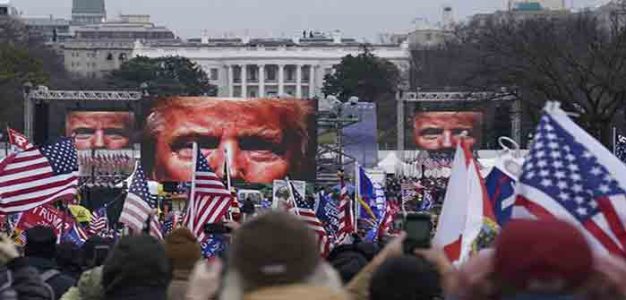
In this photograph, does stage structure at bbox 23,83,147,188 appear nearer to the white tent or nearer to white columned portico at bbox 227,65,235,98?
the white tent

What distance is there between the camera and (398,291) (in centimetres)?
544

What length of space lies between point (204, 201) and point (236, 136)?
4209cm

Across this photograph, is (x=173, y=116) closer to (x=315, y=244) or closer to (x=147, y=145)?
(x=147, y=145)

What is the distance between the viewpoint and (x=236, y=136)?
→ 2251 inches

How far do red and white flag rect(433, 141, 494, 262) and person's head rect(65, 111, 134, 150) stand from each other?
55.3 metres

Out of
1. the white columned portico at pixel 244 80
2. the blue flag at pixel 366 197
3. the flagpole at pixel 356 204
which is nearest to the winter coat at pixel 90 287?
the flagpole at pixel 356 204

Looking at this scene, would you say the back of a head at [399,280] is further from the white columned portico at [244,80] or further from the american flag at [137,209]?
the white columned portico at [244,80]

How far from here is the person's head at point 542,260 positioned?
12.8ft

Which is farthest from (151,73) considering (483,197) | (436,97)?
(483,197)

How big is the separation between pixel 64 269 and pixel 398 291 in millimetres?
4507

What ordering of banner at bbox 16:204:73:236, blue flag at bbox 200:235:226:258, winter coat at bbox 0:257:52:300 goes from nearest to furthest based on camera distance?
winter coat at bbox 0:257:52:300, blue flag at bbox 200:235:226:258, banner at bbox 16:204:73:236

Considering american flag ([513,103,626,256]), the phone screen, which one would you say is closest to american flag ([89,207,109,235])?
the phone screen

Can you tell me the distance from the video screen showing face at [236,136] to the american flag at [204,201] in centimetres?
3737

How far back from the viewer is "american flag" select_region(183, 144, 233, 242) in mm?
14773
